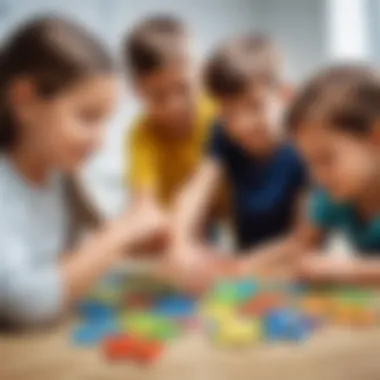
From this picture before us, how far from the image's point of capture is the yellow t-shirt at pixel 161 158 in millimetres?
796

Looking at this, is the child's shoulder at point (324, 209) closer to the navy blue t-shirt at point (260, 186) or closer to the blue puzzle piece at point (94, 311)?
the navy blue t-shirt at point (260, 186)

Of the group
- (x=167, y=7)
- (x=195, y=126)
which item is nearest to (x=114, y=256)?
(x=195, y=126)

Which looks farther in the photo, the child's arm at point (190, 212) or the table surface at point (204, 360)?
the child's arm at point (190, 212)

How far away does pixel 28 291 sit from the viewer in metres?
0.73

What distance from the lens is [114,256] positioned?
2.52ft

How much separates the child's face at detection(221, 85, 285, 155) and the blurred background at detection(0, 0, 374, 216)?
0.03 m

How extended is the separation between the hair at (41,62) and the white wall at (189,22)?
0.02m

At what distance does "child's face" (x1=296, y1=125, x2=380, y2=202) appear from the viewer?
0.81 meters

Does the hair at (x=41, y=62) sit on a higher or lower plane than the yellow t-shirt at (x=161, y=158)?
higher

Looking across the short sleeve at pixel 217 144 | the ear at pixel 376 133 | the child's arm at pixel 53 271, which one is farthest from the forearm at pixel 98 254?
the ear at pixel 376 133

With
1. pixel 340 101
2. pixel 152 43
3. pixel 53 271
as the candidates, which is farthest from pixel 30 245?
pixel 340 101

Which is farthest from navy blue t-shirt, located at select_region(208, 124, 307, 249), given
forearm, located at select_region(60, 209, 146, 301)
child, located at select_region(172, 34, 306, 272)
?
forearm, located at select_region(60, 209, 146, 301)

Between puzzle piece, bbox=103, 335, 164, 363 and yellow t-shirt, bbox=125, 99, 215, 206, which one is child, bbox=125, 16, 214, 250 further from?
puzzle piece, bbox=103, 335, 164, 363

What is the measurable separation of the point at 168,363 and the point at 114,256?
0.42ft
